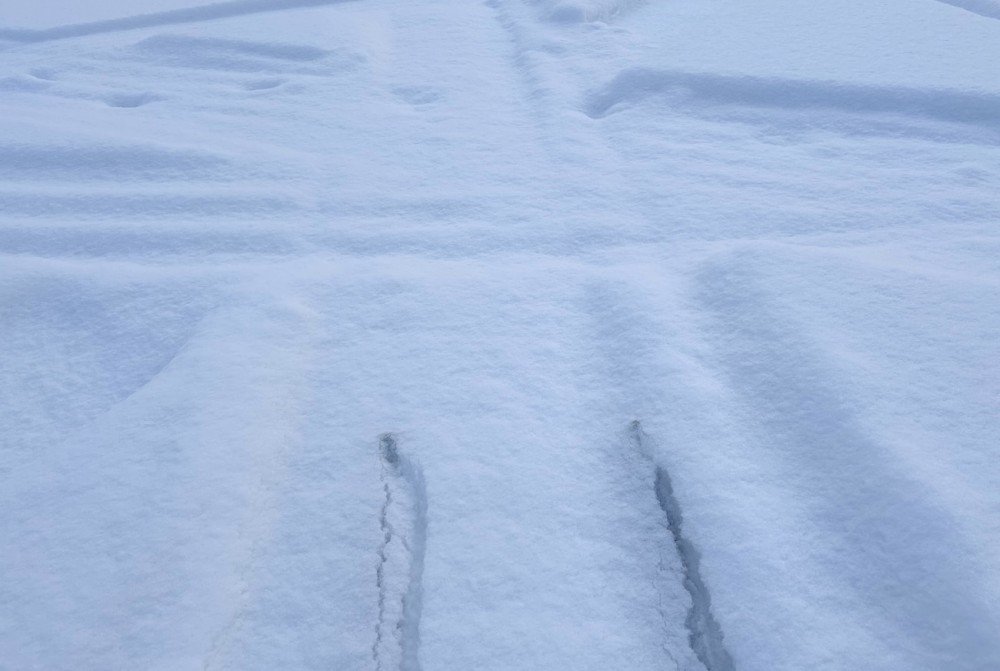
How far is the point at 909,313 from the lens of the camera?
1431mm

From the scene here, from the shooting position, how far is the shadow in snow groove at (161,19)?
3092mm

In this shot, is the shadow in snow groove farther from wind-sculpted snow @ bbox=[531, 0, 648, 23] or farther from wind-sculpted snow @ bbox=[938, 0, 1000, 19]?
wind-sculpted snow @ bbox=[938, 0, 1000, 19]

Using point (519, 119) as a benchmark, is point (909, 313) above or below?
below

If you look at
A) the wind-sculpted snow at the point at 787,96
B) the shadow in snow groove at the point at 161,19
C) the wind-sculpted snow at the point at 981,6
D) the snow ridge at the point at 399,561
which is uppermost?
the wind-sculpted snow at the point at 981,6

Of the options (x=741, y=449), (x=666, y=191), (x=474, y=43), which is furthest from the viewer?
(x=474, y=43)

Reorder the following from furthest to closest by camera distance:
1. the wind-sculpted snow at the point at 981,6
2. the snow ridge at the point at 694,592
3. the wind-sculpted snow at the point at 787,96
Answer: the wind-sculpted snow at the point at 981,6
the wind-sculpted snow at the point at 787,96
the snow ridge at the point at 694,592

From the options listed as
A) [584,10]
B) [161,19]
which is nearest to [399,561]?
[584,10]

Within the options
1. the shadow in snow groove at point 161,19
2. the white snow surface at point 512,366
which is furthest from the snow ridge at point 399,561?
the shadow in snow groove at point 161,19

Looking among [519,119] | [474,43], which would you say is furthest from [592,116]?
[474,43]

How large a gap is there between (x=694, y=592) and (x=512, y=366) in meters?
0.49

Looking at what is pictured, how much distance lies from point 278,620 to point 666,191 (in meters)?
1.24

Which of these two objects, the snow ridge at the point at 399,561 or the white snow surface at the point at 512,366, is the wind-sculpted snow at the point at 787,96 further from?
the snow ridge at the point at 399,561

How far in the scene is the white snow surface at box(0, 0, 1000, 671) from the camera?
104 cm

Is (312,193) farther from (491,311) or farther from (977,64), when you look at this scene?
(977,64)
